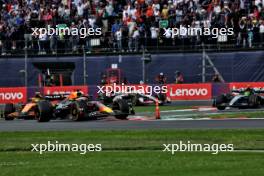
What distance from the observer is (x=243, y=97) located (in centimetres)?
2956

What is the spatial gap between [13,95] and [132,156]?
24477 mm

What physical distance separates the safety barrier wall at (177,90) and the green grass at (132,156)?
16919 mm

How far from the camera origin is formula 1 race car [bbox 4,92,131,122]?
81.6 feet

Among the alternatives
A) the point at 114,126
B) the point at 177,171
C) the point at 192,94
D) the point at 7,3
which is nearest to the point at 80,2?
the point at 7,3

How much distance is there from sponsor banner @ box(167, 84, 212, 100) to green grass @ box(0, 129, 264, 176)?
56.4 feet

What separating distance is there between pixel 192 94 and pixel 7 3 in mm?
12583

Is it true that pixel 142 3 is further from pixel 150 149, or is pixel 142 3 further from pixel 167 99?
pixel 150 149

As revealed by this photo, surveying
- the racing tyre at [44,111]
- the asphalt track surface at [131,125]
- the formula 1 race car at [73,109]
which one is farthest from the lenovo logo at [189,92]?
the racing tyre at [44,111]

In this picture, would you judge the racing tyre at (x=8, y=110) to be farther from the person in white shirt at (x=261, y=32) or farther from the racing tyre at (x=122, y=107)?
the person in white shirt at (x=261, y=32)

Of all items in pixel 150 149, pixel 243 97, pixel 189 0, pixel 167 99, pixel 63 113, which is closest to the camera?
pixel 150 149

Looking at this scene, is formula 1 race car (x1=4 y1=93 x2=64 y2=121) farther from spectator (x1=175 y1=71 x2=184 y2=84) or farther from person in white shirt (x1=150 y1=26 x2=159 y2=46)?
person in white shirt (x1=150 y1=26 x2=159 y2=46)

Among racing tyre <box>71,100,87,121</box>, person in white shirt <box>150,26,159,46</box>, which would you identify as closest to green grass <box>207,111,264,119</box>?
racing tyre <box>71,100,87,121</box>

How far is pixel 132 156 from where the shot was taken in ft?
49.0

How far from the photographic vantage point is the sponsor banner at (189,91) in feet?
123
